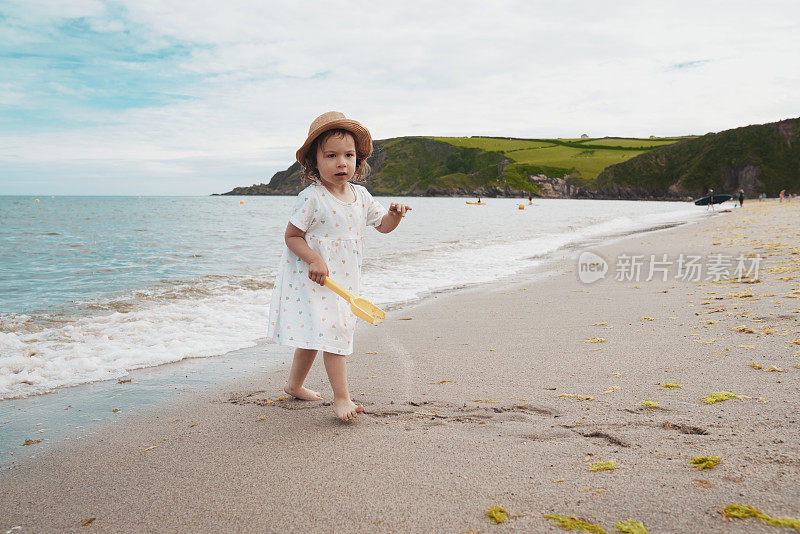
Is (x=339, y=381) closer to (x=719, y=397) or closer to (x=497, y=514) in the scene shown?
(x=497, y=514)

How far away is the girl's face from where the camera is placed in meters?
3.01

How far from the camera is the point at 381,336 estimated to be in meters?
5.14

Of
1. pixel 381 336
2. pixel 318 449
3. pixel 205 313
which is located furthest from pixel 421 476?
pixel 205 313

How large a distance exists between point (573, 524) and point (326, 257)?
1955mm

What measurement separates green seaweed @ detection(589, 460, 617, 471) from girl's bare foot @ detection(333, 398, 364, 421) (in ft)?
4.52

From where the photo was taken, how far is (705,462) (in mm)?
2002

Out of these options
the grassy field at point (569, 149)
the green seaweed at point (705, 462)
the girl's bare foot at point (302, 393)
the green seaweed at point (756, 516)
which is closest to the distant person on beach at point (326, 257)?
the girl's bare foot at point (302, 393)

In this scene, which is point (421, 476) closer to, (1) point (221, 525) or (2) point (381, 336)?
(1) point (221, 525)

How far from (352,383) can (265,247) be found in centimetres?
1247

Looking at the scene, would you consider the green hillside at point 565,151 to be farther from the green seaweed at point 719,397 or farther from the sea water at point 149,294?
the green seaweed at point 719,397

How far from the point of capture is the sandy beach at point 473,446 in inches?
72.6

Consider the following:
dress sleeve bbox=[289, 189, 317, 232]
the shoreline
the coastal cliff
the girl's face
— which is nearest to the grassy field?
the coastal cliff

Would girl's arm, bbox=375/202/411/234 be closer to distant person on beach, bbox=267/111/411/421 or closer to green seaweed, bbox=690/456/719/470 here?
distant person on beach, bbox=267/111/411/421

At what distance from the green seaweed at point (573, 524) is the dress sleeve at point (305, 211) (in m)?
1.98
